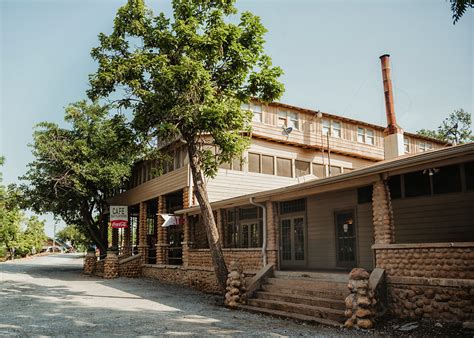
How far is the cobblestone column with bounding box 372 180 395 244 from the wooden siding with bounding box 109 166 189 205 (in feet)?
36.7

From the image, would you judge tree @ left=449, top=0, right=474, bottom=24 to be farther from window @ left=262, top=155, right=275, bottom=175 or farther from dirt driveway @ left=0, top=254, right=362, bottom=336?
window @ left=262, top=155, right=275, bottom=175

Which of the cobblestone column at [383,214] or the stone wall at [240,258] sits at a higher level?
the cobblestone column at [383,214]

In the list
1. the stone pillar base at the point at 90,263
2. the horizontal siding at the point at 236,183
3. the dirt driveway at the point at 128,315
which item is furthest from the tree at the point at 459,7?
the stone pillar base at the point at 90,263

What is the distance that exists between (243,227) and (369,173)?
846 cm

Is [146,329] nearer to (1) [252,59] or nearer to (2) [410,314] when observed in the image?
(2) [410,314]

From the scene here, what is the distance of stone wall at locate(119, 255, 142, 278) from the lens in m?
24.2

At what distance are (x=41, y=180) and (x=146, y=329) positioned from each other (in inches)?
801

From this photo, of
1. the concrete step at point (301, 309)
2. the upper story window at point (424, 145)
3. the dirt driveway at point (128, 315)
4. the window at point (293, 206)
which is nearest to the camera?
the dirt driveway at point (128, 315)

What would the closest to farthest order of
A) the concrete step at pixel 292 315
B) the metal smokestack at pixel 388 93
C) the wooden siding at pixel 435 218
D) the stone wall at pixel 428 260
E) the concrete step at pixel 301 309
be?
the stone wall at pixel 428 260 < the concrete step at pixel 292 315 < the concrete step at pixel 301 309 < the wooden siding at pixel 435 218 < the metal smokestack at pixel 388 93

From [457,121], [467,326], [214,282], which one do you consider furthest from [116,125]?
[457,121]

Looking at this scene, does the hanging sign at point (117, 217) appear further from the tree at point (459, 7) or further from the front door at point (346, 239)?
the tree at point (459, 7)

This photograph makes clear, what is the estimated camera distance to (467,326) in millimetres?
8375

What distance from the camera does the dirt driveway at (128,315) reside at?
9211 millimetres

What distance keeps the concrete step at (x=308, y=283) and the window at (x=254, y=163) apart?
343 inches
